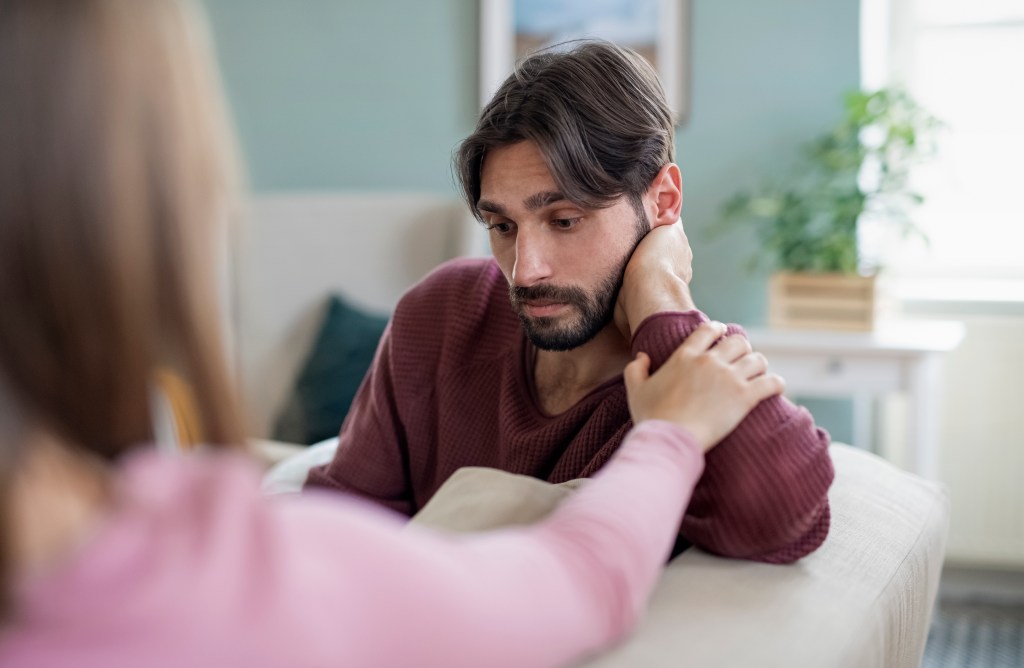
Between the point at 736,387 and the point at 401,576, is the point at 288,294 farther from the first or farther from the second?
the point at 401,576

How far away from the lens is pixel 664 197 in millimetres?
1518

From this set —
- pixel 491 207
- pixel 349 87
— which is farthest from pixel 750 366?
pixel 349 87

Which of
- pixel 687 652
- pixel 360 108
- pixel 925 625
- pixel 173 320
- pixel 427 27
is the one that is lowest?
pixel 925 625

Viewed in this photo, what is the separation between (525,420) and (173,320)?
88 centimetres

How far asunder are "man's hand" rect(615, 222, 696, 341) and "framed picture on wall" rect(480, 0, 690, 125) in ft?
5.31

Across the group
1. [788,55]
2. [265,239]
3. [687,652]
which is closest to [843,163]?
[788,55]

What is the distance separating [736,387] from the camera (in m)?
1.01

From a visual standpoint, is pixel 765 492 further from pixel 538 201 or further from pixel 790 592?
pixel 538 201

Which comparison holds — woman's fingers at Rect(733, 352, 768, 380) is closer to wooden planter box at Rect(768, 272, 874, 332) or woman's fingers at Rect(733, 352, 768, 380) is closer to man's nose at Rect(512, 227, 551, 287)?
man's nose at Rect(512, 227, 551, 287)

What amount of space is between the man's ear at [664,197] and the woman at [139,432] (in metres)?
0.92

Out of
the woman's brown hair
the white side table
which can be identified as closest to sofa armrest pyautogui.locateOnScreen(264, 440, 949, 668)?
the woman's brown hair

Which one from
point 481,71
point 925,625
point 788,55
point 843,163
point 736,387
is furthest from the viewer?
point 481,71

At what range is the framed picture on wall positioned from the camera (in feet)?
10.0

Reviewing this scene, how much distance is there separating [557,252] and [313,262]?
1.65 m
